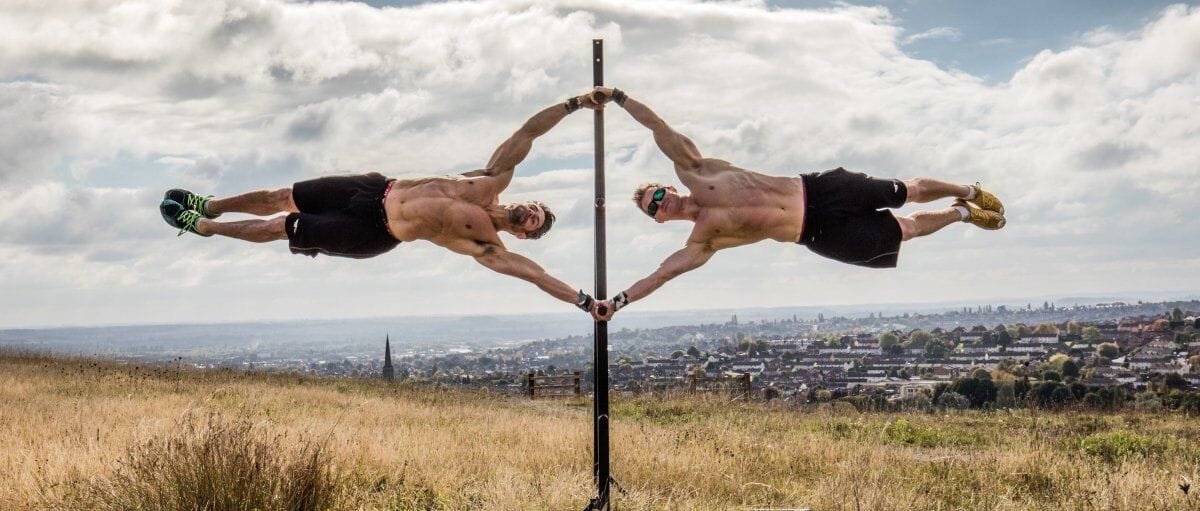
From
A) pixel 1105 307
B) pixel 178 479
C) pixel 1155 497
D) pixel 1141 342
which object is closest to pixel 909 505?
pixel 1155 497

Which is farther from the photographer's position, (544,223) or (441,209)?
(544,223)

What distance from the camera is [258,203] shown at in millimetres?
8258

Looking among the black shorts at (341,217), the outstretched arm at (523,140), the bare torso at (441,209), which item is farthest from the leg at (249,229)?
the outstretched arm at (523,140)

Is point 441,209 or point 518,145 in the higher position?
point 518,145

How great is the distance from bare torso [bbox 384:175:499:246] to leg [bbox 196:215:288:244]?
3.70 ft

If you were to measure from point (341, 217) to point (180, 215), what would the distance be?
1595mm

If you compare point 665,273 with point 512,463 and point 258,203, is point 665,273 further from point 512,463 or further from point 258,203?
point 258,203

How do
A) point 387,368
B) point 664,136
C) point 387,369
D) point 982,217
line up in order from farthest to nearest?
point 387,368 → point 387,369 → point 982,217 → point 664,136

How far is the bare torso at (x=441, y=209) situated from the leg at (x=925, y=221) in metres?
4.03

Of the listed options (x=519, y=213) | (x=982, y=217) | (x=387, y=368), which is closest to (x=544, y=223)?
(x=519, y=213)

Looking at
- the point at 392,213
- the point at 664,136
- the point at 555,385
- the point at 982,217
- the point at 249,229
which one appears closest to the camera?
the point at 664,136

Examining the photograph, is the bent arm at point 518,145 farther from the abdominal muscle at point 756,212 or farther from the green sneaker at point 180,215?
the green sneaker at point 180,215

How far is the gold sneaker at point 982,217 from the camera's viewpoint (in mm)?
8383

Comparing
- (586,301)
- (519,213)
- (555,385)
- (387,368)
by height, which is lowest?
(387,368)
